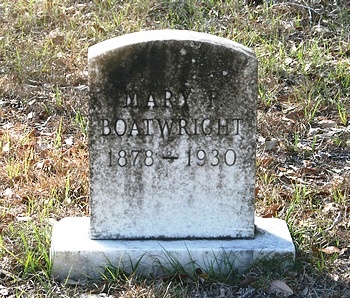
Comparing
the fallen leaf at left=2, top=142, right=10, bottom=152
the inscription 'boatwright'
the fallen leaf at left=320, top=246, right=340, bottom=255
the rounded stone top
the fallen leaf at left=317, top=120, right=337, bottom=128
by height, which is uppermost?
the rounded stone top

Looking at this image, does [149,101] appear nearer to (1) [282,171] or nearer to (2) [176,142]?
(2) [176,142]

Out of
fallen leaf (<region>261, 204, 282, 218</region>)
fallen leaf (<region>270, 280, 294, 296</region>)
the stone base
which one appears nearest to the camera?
fallen leaf (<region>270, 280, 294, 296</region>)

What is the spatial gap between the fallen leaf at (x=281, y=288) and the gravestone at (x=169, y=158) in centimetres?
18

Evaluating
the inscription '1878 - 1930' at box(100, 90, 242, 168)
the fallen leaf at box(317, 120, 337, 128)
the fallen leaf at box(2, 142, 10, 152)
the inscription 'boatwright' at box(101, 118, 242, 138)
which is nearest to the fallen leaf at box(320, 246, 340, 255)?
the inscription '1878 - 1930' at box(100, 90, 242, 168)

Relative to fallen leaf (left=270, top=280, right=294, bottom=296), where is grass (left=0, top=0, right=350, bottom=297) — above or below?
above

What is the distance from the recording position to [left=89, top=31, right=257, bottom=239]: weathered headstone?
→ 12.8 feet

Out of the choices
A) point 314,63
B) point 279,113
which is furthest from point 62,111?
point 314,63

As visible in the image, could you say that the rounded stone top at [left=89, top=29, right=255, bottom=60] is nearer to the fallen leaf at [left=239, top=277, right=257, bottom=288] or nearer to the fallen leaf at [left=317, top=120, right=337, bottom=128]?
the fallen leaf at [left=239, top=277, right=257, bottom=288]

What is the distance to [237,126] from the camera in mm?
4035

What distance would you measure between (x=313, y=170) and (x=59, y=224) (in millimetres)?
1821

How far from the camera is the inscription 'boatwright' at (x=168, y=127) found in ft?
13.2

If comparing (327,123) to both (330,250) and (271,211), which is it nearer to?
(271,211)

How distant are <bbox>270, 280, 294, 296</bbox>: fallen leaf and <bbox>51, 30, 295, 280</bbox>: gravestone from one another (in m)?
0.18

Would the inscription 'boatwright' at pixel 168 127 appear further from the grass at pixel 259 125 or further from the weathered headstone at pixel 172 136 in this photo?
the grass at pixel 259 125
